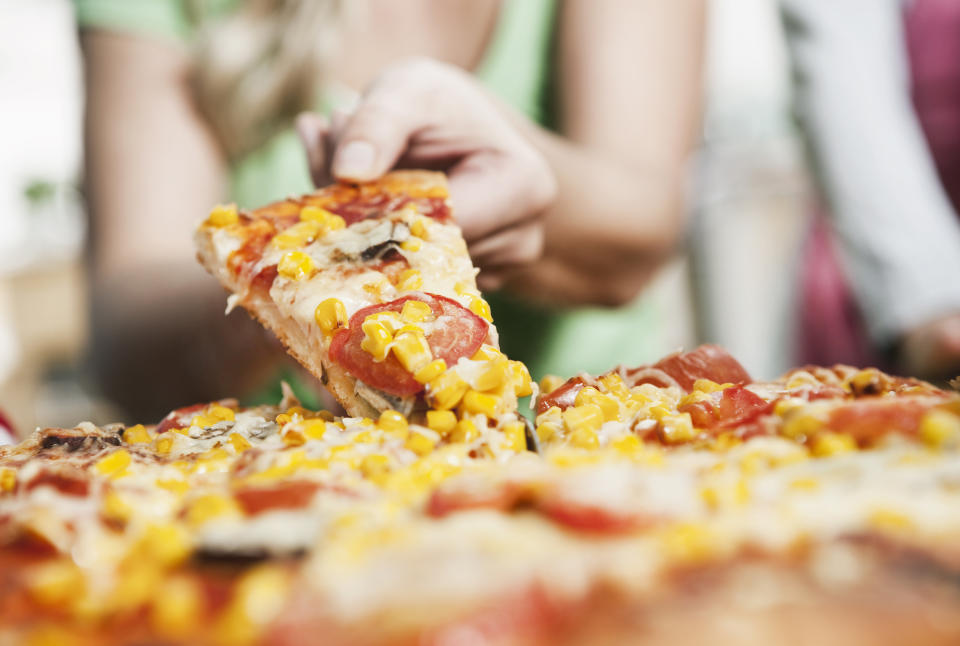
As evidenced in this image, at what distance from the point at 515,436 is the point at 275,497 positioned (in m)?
0.32

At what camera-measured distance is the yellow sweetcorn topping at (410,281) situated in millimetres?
1165

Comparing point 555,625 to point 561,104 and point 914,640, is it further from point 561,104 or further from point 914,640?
point 561,104

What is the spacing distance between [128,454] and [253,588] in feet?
1.73

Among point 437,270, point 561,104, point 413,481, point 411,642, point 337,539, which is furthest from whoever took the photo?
point 561,104

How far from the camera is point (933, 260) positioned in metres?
2.76

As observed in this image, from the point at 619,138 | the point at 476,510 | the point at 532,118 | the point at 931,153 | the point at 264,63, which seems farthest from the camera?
the point at 931,153

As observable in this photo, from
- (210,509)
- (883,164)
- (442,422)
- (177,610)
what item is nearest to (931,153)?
(883,164)

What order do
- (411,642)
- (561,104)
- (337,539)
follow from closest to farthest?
1. (411,642)
2. (337,539)
3. (561,104)

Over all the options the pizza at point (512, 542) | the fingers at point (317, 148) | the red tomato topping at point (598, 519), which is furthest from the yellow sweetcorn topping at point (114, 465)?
the fingers at point (317, 148)

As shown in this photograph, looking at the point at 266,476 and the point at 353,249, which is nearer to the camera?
the point at 266,476

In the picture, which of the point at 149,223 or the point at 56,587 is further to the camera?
the point at 149,223

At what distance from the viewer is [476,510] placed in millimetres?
629

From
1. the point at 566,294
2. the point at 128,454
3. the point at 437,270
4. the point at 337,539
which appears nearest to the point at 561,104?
the point at 566,294

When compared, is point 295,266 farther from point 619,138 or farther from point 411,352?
point 619,138
